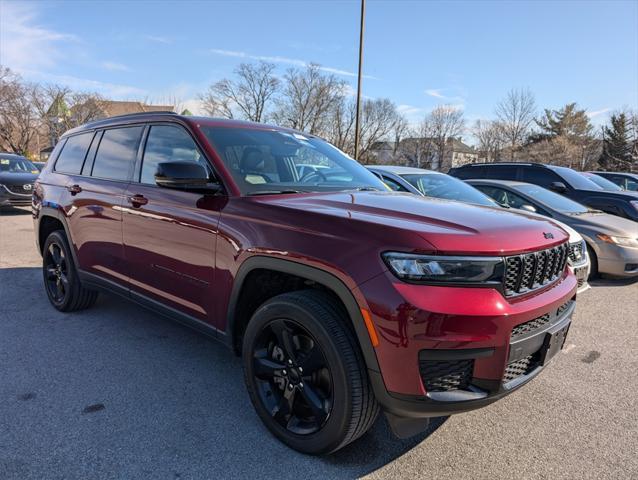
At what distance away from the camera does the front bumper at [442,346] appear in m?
1.88

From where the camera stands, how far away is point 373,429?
266 cm

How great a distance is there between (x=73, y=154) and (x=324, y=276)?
3550 millimetres

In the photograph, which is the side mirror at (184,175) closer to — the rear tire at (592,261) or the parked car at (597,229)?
the parked car at (597,229)

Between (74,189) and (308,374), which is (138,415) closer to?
(308,374)

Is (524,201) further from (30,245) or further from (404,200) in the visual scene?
(30,245)

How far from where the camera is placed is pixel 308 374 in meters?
2.29

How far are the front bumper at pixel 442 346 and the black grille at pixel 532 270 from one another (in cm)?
9

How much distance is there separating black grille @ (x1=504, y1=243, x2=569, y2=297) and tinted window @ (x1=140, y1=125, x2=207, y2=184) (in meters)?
1.97

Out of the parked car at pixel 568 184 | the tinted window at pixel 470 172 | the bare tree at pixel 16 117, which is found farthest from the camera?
the bare tree at pixel 16 117

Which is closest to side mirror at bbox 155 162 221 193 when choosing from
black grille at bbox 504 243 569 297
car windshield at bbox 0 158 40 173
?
black grille at bbox 504 243 569 297

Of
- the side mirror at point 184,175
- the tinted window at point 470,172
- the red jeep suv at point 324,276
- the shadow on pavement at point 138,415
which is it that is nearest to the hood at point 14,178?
the shadow on pavement at point 138,415

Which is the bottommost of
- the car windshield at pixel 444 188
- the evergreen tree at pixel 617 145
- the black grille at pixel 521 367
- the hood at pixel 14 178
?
the black grille at pixel 521 367

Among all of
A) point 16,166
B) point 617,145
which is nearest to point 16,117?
point 16,166

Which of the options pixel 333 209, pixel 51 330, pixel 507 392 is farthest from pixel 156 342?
pixel 507 392
